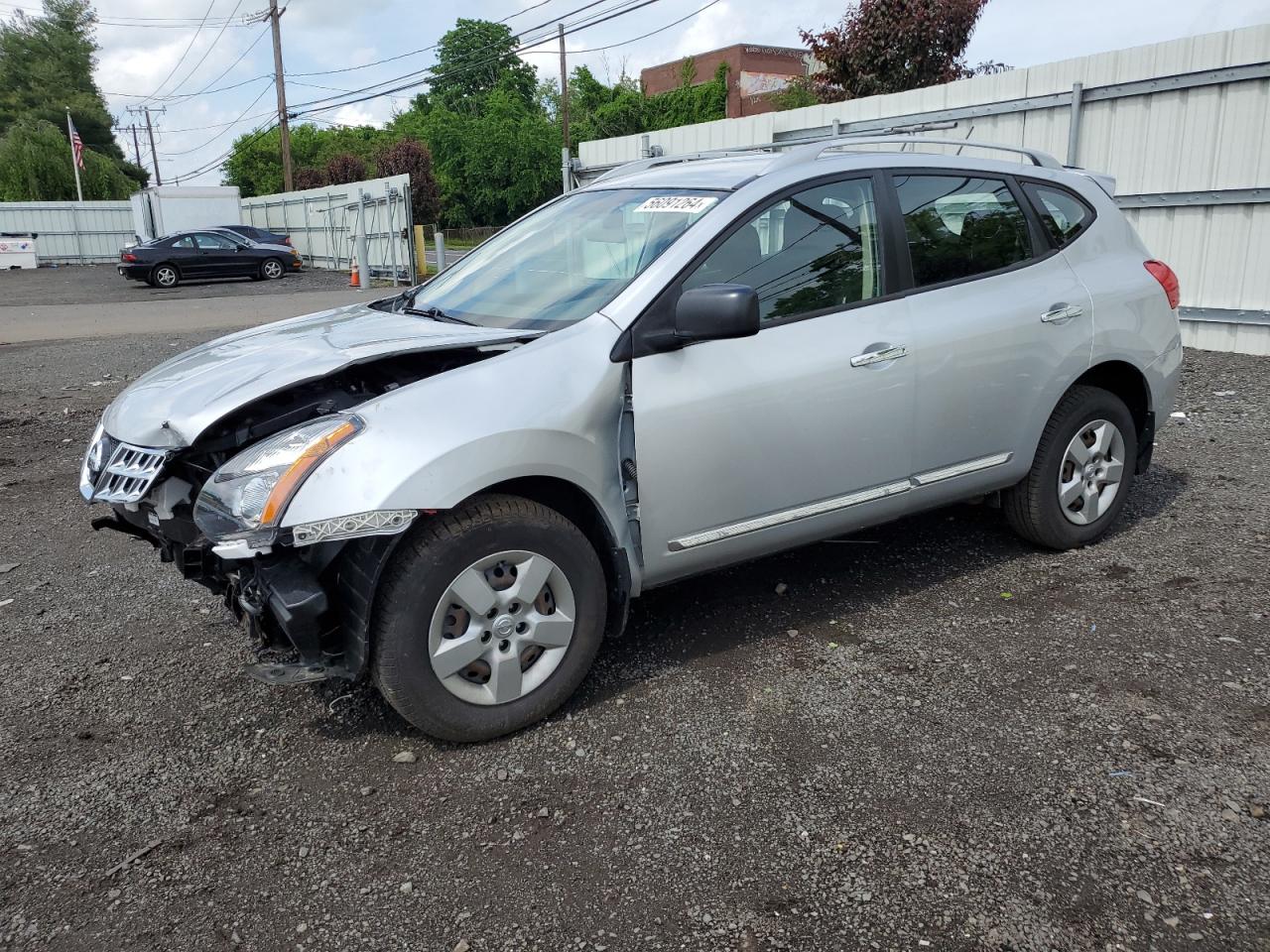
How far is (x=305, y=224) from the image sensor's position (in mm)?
31344

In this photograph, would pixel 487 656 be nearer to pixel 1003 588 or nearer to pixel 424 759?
pixel 424 759

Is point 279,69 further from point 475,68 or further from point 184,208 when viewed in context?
point 475,68

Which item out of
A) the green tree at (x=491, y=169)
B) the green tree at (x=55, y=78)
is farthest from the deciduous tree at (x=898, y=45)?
the green tree at (x=55, y=78)

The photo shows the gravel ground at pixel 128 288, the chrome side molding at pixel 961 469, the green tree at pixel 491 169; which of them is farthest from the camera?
the green tree at pixel 491 169

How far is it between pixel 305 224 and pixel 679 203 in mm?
29974

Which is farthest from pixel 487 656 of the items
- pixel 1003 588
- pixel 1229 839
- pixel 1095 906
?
pixel 1003 588

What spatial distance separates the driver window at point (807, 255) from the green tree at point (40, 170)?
5396cm

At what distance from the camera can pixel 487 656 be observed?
10.8ft

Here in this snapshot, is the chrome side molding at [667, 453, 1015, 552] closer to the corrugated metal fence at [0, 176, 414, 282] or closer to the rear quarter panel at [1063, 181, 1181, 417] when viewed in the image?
the rear quarter panel at [1063, 181, 1181, 417]

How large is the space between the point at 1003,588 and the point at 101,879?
363 cm

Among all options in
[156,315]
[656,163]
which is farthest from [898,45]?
[656,163]

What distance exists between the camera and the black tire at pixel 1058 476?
15.2ft

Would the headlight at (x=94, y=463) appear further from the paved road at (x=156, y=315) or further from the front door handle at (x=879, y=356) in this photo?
the paved road at (x=156, y=315)

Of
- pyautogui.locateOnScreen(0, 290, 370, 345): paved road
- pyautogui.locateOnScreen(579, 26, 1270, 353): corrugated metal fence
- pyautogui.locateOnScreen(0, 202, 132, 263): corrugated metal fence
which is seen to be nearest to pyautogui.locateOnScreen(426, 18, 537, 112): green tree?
pyautogui.locateOnScreen(0, 202, 132, 263): corrugated metal fence
